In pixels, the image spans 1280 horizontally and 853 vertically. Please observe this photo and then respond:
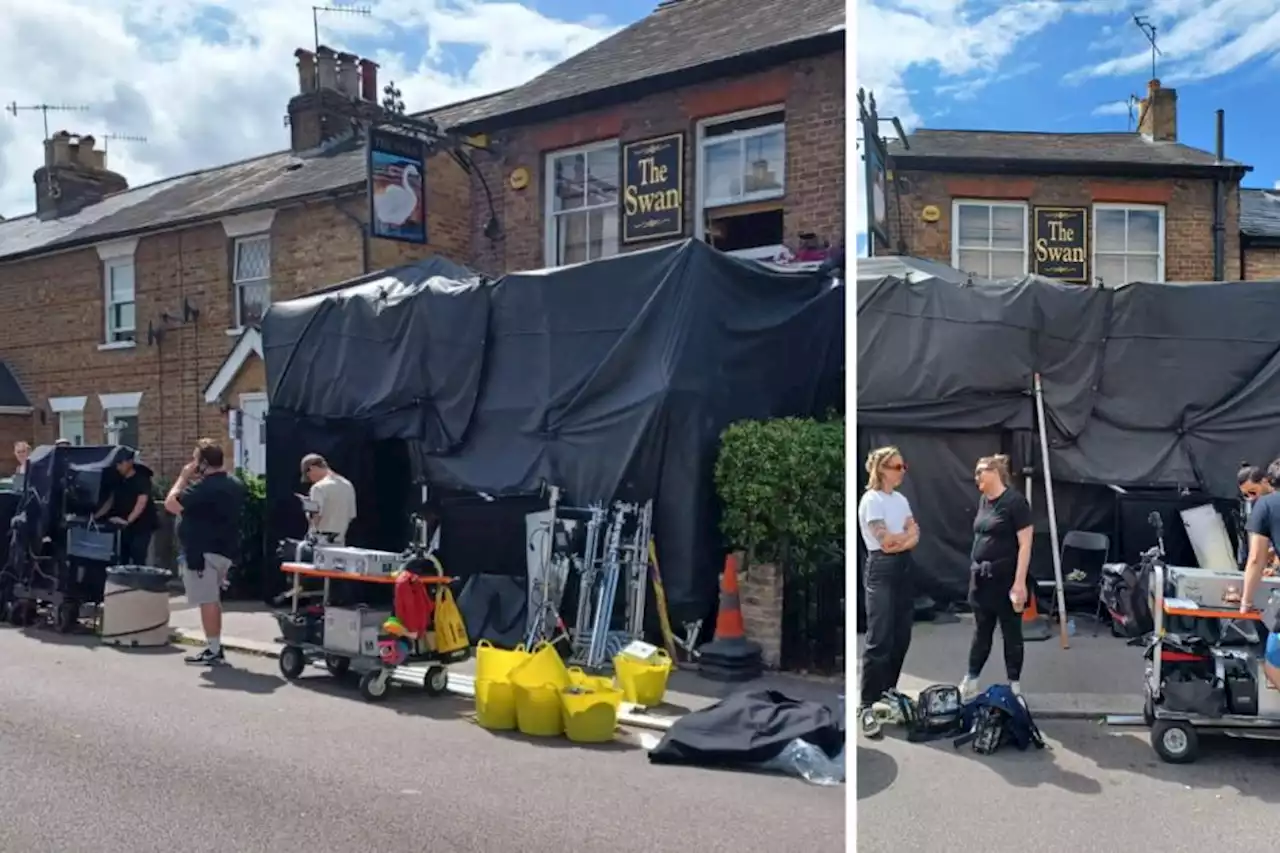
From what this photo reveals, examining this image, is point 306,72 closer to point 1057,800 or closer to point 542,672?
point 542,672

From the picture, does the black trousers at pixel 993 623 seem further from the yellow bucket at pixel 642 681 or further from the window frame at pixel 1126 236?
the yellow bucket at pixel 642 681

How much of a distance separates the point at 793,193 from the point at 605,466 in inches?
108

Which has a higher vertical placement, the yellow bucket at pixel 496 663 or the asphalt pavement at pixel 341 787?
the yellow bucket at pixel 496 663

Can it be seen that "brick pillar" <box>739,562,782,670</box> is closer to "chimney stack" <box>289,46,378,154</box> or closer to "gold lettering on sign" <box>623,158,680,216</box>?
"gold lettering on sign" <box>623,158,680,216</box>

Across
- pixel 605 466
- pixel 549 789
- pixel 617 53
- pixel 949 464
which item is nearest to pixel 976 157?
pixel 949 464

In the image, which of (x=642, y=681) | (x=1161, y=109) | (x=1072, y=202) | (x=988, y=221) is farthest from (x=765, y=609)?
(x=1161, y=109)

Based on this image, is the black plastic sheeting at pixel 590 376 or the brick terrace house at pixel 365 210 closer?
the black plastic sheeting at pixel 590 376

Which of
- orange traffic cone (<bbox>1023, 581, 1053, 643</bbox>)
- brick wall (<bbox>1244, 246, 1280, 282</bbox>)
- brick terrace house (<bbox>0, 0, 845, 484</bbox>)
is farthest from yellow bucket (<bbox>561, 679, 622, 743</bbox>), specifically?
brick terrace house (<bbox>0, 0, 845, 484</bbox>)

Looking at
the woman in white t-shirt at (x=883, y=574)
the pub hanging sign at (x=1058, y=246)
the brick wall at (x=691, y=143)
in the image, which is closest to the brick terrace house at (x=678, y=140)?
the brick wall at (x=691, y=143)

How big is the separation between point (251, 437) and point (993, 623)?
7302mm

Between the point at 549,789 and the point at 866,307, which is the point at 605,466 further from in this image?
the point at 866,307

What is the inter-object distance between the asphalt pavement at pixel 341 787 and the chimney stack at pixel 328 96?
5870 mm

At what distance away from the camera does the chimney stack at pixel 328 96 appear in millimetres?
9766

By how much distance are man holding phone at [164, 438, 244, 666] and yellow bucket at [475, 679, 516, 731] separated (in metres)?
2.20
